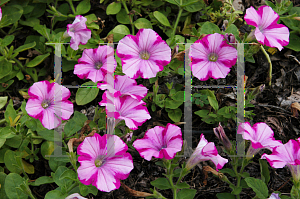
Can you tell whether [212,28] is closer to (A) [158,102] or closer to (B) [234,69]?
(B) [234,69]

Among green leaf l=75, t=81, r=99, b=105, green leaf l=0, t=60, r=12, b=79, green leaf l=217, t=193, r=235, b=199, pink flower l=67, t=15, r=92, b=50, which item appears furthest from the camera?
green leaf l=0, t=60, r=12, b=79

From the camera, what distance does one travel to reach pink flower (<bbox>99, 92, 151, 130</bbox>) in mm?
1541

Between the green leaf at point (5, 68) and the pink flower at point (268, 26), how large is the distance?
1.80 m

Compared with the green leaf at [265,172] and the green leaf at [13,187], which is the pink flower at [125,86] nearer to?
the green leaf at [13,187]

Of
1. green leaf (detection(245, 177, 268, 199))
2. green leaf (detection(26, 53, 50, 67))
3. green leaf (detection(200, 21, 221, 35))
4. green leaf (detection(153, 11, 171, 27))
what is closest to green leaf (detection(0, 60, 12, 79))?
Answer: green leaf (detection(26, 53, 50, 67))

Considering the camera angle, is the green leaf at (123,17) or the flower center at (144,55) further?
the green leaf at (123,17)

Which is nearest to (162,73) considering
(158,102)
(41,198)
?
(158,102)

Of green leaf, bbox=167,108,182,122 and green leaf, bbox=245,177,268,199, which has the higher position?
green leaf, bbox=167,108,182,122

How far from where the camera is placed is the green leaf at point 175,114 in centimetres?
204

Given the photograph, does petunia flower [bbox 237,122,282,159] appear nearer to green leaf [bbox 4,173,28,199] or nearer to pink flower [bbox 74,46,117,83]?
pink flower [bbox 74,46,117,83]

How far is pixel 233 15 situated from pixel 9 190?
1967mm

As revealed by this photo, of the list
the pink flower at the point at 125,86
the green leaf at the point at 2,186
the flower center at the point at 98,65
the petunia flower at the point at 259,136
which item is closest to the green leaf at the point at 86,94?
the flower center at the point at 98,65

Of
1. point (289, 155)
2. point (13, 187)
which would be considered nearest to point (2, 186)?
point (13, 187)

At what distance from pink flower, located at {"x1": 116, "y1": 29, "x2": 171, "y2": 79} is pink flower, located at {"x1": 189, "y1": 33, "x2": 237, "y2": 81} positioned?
186 mm
